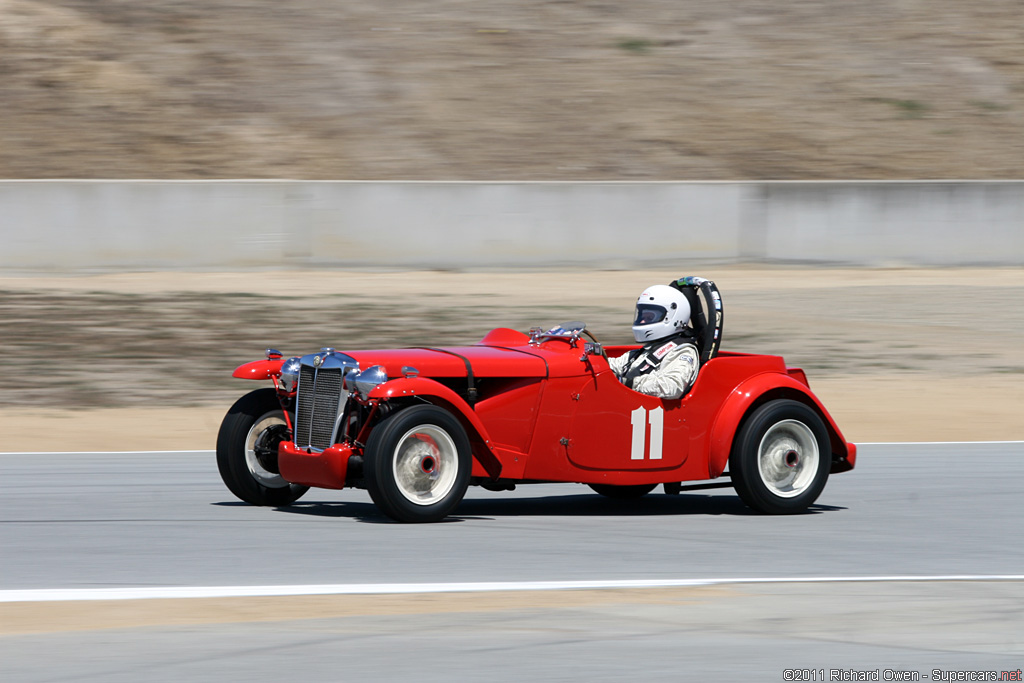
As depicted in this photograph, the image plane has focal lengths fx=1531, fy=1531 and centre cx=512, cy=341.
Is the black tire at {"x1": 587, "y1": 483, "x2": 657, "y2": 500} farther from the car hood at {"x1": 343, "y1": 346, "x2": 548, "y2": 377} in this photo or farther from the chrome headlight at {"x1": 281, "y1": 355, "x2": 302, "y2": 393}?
the chrome headlight at {"x1": 281, "y1": 355, "x2": 302, "y2": 393}

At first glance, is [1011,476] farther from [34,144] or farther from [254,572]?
[34,144]

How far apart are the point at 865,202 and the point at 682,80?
10.5m

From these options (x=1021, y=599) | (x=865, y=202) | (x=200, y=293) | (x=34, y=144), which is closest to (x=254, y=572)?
(x=1021, y=599)

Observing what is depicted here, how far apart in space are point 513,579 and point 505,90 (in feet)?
92.7

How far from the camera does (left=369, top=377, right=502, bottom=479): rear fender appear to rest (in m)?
7.66

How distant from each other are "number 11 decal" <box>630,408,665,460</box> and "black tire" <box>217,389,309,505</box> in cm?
183

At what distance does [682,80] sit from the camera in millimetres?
35594

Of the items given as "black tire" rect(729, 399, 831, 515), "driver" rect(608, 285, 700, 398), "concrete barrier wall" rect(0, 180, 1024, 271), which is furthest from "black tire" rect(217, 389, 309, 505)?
"concrete barrier wall" rect(0, 180, 1024, 271)

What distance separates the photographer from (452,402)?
7.86 meters

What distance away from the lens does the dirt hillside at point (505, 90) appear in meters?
30.7

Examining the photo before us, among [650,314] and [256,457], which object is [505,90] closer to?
[650,314]

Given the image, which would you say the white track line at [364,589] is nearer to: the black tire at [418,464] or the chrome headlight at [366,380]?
the black tire at [418,464]

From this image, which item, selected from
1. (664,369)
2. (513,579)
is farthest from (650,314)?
(513,579)

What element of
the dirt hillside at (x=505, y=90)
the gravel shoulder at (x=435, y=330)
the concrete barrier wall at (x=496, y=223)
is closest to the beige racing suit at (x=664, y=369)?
the gravel shoulder at (x=435, y=330)
